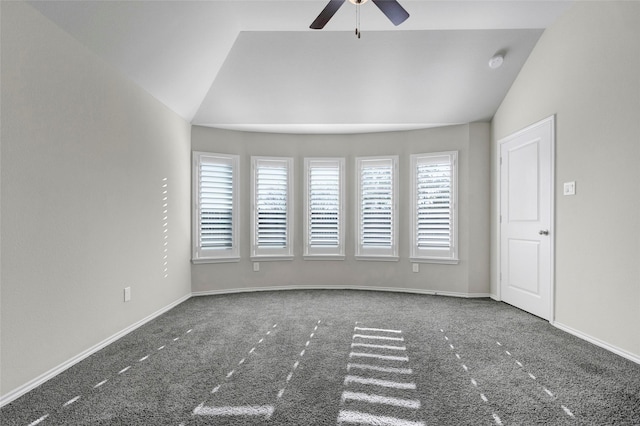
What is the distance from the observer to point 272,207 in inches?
218

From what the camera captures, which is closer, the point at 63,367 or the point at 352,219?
the point at 63,367

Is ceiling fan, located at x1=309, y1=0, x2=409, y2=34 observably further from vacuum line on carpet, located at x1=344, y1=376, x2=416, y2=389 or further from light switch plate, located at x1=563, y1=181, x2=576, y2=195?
vacuum line on carpet, located at x1=344, y1=376, x2=416, y2=389

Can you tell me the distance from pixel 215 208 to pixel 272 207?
84 cm

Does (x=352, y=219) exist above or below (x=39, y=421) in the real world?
above

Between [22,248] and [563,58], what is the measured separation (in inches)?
190

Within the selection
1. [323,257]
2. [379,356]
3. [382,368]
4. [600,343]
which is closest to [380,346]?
[379,356]

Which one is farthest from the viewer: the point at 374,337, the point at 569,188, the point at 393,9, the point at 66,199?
the point at 569,188

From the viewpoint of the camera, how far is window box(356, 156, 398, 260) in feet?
18.1

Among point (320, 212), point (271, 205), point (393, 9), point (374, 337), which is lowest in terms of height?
point (374, 337)

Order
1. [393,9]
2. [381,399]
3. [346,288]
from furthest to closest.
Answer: [346,288] < [393,9] < [381,399]

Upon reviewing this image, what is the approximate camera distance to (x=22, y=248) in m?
2.32

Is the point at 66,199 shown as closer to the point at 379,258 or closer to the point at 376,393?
the point at 376,393

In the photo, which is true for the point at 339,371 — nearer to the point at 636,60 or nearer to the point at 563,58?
the point at 636,60

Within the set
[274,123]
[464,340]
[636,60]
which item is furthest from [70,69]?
[636,60]
